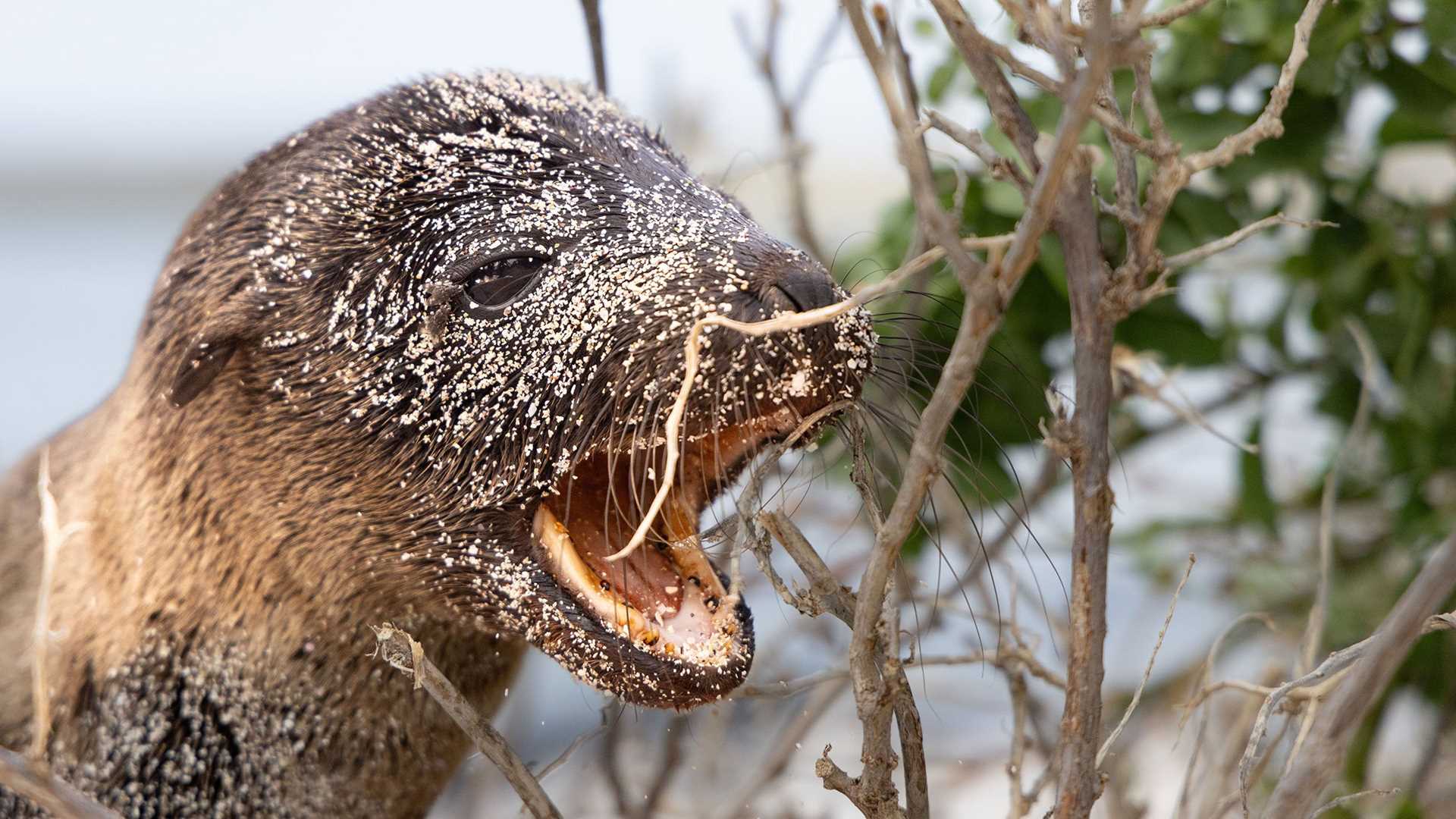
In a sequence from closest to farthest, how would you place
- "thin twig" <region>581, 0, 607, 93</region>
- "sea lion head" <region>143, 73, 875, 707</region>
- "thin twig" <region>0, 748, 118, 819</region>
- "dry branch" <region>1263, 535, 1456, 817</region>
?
"dry branch" <region>1263, 535, 1456, 817</region>
"thin twig" <region>0, 748, 118, 819</region>
"sea lion head" <region>143, 73, 875, 707</region>
"thin twig" <region>581, 0, 607, 93</region>

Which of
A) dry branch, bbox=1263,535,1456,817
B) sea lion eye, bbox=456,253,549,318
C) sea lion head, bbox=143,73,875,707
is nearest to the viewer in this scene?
dry branch, bbox=1263,535,1456,817

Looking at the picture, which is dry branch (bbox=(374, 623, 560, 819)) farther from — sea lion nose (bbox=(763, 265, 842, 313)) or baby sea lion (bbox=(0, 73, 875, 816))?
sea lion nose (bbox=(763, 265, 842, 313))

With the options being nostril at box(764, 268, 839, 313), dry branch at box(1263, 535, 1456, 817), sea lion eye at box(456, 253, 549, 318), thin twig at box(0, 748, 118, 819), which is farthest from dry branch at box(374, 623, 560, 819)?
dry branch at box(1263, 535, 1456, 817)

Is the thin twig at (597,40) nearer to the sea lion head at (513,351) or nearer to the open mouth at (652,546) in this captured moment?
the sea lion head at (513,351)

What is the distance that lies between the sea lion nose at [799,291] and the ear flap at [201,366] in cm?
76

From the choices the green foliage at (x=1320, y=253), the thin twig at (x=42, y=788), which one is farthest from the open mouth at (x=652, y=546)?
the thin twig at (x=42, y=788)

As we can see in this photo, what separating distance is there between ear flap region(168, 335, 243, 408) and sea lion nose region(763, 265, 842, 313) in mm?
761

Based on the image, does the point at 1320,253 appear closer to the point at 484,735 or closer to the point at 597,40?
the point at 597,40

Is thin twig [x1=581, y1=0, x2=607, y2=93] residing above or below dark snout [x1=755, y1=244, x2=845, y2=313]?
above

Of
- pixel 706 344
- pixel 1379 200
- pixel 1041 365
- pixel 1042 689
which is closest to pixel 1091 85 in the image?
pixel 706 344

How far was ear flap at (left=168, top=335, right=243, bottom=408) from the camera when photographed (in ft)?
6.02

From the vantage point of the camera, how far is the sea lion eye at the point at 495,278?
175 centimetres

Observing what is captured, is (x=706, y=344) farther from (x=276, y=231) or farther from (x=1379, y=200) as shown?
(x=1379, y=200)

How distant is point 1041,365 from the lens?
2.49 meters
